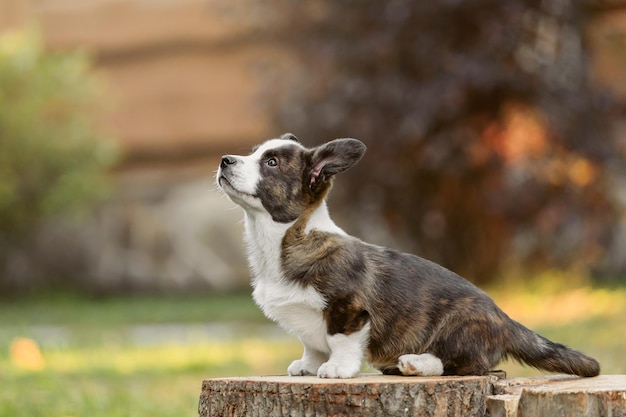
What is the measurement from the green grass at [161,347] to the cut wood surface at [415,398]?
2320 mm

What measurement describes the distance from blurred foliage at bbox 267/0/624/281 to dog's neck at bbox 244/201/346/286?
8984mm

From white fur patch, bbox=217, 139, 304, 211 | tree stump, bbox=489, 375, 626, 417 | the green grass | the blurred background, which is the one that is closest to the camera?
tree stump, bbox=489, 375, 626, 417

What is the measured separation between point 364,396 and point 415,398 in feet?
0.65

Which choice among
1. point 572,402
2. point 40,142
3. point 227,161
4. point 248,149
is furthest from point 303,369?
point 40,142

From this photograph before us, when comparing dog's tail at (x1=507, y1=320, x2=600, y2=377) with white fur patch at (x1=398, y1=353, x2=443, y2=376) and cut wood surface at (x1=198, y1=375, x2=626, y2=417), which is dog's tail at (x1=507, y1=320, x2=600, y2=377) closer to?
cut wood surface at (x1=198, y1=375, x2=626, y2=417)

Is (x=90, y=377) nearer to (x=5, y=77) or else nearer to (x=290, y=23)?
(x=290, y=23)

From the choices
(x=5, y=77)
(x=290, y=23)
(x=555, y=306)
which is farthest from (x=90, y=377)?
(x=5, y=77)

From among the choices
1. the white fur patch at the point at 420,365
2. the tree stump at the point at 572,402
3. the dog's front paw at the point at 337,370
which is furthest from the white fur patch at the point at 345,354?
the tree stump at the point at 572,402

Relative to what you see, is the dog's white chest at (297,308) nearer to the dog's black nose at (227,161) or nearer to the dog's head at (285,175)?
the dog's head at (285,175)

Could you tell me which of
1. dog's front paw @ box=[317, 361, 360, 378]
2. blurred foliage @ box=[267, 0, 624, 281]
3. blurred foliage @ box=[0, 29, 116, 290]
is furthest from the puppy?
blurred foliage @ box=[0, 29, 116, 290]

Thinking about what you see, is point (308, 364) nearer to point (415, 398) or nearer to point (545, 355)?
point (415, 398)

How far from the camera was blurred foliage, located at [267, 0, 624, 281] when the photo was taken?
13.5m

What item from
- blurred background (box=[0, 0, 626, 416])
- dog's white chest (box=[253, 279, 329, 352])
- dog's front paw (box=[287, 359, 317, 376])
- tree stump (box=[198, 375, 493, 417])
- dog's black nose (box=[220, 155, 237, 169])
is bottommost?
tree stump (box=[198, 375, 493, 417])

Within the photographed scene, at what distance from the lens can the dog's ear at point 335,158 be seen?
4.35 m
